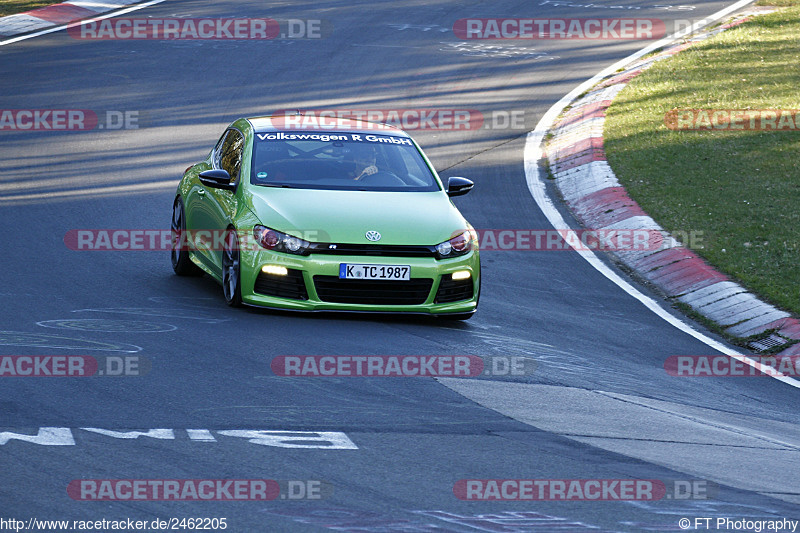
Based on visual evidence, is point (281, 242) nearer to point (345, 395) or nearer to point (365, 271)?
point (365, 271)

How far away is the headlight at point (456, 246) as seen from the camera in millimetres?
9742

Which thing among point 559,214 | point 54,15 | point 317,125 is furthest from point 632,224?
point 54,15

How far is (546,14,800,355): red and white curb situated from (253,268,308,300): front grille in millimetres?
3947

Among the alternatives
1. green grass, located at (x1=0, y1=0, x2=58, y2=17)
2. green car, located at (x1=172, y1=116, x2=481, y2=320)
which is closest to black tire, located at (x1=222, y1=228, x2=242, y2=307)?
green car, located at (x1=172, y1=116, x2=481, y2=320)

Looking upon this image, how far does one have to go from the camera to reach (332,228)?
955 cm

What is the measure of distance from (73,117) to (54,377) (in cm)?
1229

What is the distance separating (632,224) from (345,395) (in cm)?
752

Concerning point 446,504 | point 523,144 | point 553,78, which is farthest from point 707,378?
point 553,78

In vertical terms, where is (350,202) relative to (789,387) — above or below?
above

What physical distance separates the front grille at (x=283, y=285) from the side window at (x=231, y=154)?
1.36 metres

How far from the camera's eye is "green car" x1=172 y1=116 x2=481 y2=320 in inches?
375

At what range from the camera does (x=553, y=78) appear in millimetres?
23000

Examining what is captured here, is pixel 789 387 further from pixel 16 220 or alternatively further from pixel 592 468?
pixel 16 220

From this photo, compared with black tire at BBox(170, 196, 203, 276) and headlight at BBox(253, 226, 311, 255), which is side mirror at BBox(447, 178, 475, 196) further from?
black tire at BBox(170, 196, 203, 276)
